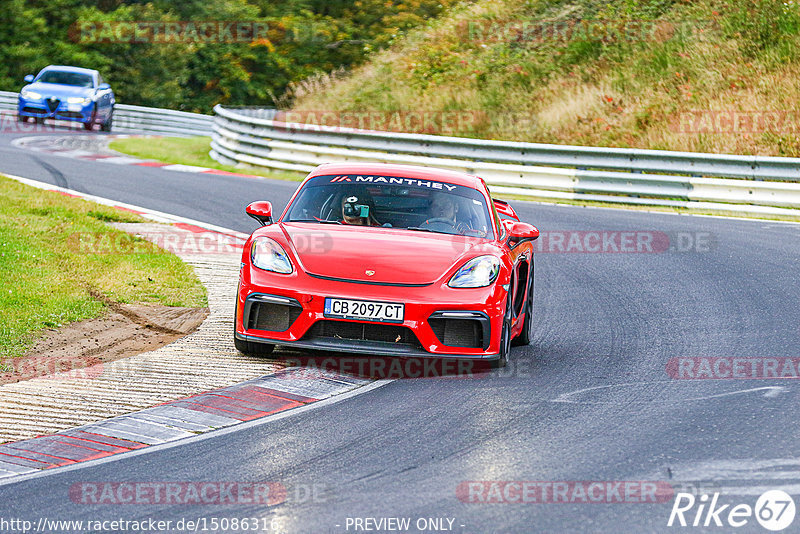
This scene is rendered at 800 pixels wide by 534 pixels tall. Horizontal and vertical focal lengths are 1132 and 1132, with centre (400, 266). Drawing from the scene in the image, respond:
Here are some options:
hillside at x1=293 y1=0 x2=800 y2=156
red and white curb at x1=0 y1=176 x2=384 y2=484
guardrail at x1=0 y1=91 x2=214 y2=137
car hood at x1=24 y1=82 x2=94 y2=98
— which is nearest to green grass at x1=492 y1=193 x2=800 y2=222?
hillside at x1=293 y1=0 x2=800 y2=156

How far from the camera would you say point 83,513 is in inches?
194

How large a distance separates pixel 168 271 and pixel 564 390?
5.32 metres

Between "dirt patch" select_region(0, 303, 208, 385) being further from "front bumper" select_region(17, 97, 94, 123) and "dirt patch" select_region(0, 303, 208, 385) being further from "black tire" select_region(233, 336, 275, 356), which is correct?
"front bumper" select_region(17, 97, 94, 123)

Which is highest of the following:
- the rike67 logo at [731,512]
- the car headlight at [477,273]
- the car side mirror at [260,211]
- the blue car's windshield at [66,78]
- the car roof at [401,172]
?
the car roof at [401,172]

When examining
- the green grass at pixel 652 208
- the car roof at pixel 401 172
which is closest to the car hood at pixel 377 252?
the car roof at pixel 401 172

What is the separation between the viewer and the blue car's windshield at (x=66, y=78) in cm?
3150

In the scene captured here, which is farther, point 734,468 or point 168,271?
point 168,271

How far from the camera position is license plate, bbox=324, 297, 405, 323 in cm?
744

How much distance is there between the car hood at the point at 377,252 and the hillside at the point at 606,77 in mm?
15432

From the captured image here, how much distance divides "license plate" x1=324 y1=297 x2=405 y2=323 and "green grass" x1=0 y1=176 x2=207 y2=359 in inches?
95.9

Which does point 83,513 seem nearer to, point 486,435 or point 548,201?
point 486,435

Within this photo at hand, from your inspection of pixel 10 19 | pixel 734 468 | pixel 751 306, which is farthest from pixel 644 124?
pixel 10 19

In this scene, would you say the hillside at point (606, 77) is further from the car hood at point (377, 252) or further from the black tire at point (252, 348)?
the black tire at point (252, 348)

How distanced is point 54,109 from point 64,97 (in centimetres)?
43
